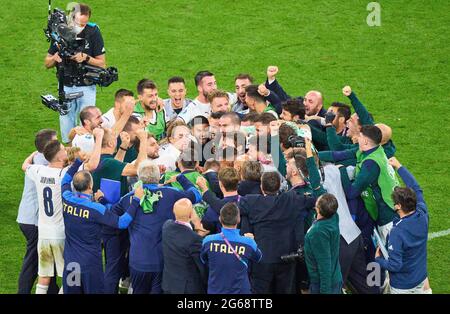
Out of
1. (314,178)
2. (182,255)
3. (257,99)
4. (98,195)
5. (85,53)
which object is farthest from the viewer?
(85,53)

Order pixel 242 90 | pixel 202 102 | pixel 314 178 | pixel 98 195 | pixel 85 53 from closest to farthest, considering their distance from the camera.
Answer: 1. pixel 314 178
2. pixel 98 195
3. pixel 202 102
4. pixel 242 90
5. pixel 85 53

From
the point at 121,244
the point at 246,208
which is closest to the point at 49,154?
the point at 121,244

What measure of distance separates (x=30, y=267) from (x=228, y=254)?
241cm

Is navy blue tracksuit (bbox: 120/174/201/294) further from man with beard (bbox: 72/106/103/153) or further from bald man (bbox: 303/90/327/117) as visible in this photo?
bald man (bbox: 303/90/327/117)

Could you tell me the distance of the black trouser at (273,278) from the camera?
912cm

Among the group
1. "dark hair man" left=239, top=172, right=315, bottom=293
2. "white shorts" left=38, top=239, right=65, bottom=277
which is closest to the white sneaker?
"white shorts" left=38, top=239, right=65, bottom=277

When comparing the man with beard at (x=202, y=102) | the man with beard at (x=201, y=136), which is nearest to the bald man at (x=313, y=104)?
the man with beard at (x=202, y=102)

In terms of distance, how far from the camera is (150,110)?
458 inches

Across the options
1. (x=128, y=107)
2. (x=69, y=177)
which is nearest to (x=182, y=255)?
(x=69, y=177)

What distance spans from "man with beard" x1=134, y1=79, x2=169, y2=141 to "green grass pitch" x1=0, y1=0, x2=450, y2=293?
2598mm

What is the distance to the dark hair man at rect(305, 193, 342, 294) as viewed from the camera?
871cm

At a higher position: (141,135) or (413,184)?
(141,135)

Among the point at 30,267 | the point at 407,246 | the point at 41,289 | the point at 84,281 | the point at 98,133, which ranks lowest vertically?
the point at 41,289

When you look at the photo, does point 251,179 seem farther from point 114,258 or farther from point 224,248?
point 114,258
